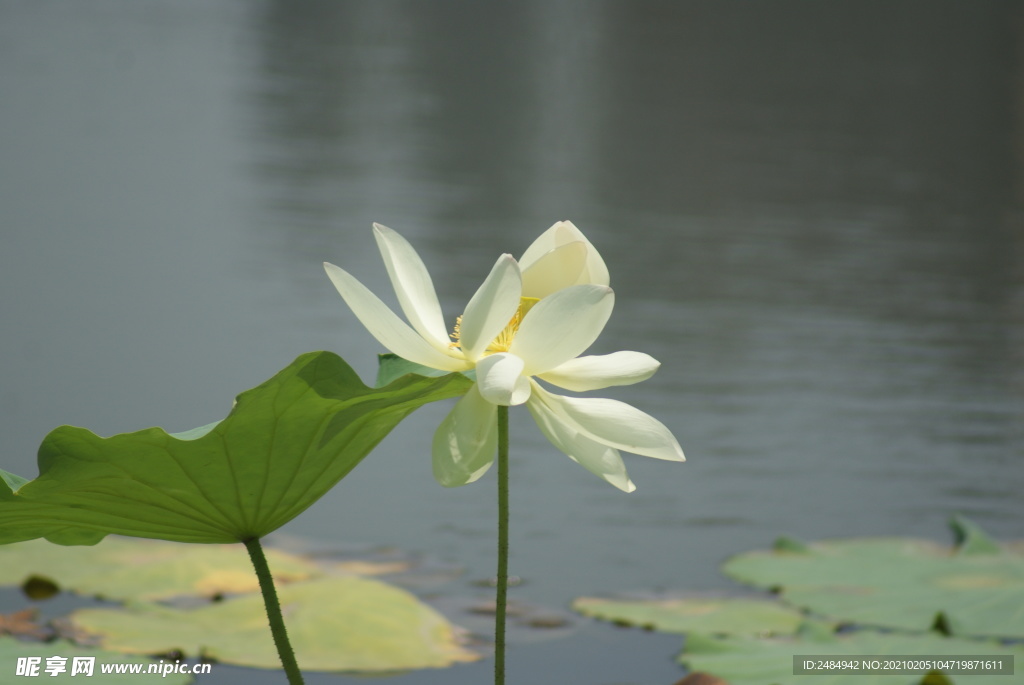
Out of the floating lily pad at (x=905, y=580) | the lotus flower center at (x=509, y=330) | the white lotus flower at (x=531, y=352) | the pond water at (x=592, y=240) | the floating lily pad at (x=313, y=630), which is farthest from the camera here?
the pond water at (x=592, y=240)

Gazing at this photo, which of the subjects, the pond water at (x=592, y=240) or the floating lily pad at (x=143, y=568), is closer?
the floating lily pad at (x=143, y=568)

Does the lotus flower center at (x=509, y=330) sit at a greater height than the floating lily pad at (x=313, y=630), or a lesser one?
greater

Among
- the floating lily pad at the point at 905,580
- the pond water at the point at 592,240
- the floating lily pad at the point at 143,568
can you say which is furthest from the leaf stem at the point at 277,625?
the floating lily pad at the point at 905,580

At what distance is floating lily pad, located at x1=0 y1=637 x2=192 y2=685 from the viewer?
49.1 inches

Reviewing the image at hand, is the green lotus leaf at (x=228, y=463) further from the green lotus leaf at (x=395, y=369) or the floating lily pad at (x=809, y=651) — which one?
the floating lily pad at (x=809, y=651)

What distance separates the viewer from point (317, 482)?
90 centimetres

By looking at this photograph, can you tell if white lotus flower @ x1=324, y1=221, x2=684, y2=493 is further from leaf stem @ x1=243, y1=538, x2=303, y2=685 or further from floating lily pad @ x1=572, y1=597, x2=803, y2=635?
floating lily pad @ x1=572, y1=597, x2=803, y2=635

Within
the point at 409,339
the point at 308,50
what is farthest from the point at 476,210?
the point at 308,50

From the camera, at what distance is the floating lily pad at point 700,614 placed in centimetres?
161

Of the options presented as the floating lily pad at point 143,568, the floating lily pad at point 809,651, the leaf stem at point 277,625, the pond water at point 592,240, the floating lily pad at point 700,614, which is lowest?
the leaf stem at point 277,625

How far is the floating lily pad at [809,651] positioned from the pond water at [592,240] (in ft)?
0.37

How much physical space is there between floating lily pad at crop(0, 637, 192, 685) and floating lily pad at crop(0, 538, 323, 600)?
27cm

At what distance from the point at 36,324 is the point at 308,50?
10.8 meters

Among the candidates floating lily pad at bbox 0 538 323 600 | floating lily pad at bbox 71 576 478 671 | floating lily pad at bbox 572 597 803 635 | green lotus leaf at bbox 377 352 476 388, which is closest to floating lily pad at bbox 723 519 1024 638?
floating lily pad at bbox 572 597 803 635
